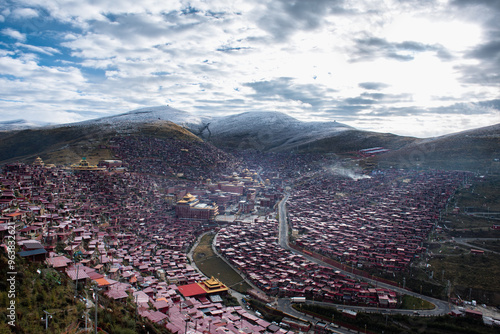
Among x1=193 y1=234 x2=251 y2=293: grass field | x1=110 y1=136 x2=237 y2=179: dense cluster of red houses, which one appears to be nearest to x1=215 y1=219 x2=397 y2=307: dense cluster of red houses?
x1=193 y1=234 x2=251 y2=293: grass field

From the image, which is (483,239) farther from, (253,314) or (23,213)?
(23,213)

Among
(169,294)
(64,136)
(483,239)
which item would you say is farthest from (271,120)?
(169,294)

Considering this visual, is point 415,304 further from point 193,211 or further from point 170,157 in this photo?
point 170,157

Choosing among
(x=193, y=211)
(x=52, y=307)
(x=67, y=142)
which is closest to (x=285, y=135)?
(x=67, y=142)

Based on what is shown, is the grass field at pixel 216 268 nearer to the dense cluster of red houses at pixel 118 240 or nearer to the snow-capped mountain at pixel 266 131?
the dense cluster of red houses at pixel 118 240

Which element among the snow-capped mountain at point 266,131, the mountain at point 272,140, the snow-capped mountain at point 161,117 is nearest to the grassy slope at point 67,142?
the mountain at point 272,140

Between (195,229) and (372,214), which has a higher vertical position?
(372,214)
